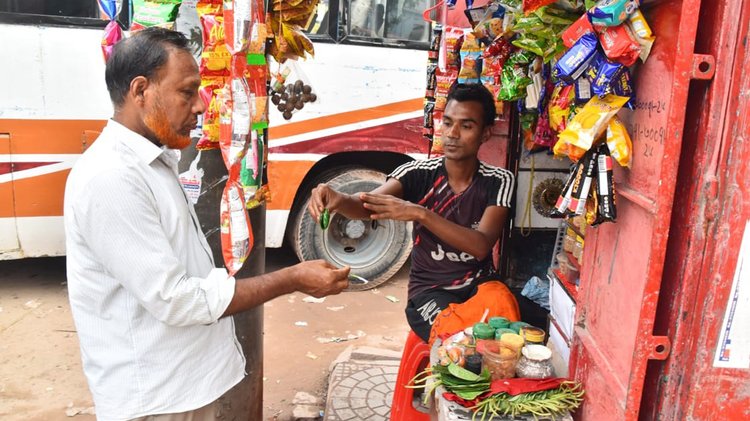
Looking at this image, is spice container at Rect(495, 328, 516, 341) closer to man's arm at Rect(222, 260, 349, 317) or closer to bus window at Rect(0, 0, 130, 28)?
man's arm at Rect(222, 260, 349, 317)

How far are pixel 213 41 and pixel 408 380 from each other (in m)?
1.68

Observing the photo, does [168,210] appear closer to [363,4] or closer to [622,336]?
[622,336]

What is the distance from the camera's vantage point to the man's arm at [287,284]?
65.9 inches

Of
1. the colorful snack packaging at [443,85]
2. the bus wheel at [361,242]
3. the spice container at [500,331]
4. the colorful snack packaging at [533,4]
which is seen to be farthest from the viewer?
the bus wheel at [361,242]

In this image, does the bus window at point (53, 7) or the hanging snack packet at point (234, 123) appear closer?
the hanging snack packet at point (234, 123)

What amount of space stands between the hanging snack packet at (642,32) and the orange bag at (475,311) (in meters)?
1.19

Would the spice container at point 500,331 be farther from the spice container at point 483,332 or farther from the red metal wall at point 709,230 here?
the red metal wall at point 709,230

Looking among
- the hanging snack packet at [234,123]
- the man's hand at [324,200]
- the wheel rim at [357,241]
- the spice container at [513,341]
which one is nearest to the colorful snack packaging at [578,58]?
the spice container at [513,341]

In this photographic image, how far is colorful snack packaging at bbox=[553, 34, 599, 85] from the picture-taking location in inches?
60.2

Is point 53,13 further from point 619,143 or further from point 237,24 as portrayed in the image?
point 619,143

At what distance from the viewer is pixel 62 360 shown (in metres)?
4.06

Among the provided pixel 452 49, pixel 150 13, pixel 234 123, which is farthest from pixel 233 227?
pixel 452 49

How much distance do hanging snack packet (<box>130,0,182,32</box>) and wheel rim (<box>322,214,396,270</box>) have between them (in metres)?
3.54

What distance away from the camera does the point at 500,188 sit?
2.59 m
